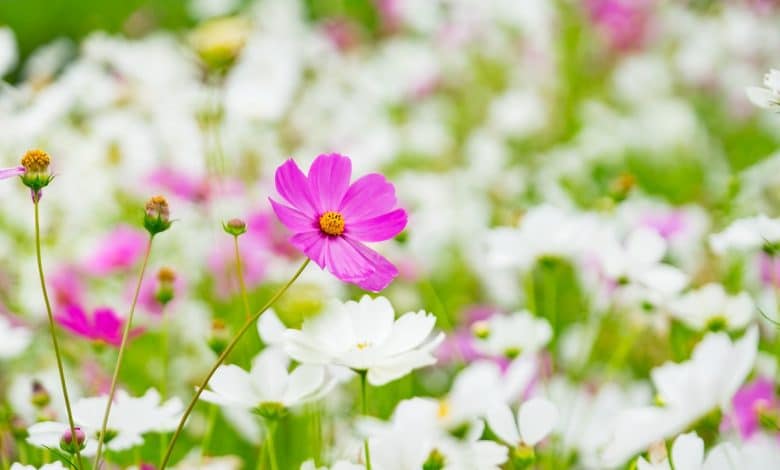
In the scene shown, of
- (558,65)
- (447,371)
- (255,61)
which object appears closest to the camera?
(447,371)

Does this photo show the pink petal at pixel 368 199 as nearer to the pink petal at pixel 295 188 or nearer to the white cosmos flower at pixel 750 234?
the pink petal at pixel 295 188

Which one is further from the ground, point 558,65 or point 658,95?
point 558,65

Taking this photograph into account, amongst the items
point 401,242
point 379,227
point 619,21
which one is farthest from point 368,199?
point 619,21

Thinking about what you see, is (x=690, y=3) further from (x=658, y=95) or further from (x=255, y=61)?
(x=255, y=61)

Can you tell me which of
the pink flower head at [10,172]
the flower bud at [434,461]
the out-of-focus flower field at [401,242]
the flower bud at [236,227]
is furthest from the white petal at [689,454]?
the pink flower head at [10,172]

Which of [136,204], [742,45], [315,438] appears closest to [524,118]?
[742,45]

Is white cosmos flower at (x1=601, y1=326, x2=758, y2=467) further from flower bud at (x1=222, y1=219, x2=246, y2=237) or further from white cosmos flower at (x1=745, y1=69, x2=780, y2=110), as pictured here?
flower bud at (x1=222, y1=219, x2=246, y2=237)

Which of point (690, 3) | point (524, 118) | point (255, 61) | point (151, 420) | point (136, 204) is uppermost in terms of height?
point (690, 3)
